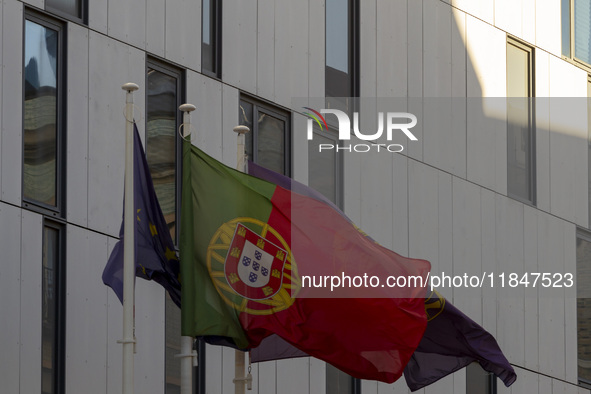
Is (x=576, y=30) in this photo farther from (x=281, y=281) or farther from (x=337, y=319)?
(x=281, y=281)

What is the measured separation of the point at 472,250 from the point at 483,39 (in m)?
3.96

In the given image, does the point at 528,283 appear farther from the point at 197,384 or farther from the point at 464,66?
the point at 197,384

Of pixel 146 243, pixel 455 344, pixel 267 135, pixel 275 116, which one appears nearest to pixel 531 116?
pixel 275 116

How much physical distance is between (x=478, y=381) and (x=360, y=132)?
17.7 feet

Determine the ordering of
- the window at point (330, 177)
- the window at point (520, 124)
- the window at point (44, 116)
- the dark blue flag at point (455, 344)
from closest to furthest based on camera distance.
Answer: the window at point (44, 116), the dark blue flag at point (455, 344), the window at point (330, 177), the window at point (520, 124)

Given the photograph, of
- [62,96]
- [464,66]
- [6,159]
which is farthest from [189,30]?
[464,66]

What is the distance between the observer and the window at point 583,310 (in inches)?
1062

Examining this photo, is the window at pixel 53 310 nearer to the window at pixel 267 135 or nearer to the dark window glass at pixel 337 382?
the window at pixel 267 135

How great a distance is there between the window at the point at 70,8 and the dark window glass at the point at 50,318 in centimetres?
266

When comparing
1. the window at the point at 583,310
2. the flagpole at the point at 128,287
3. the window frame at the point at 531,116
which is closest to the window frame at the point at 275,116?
the flagpole at the point at 128,287

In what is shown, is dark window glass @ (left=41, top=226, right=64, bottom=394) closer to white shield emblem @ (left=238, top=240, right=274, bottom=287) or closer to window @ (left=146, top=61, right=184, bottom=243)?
window @ (left=146, top=61, right=184, bottom=243)

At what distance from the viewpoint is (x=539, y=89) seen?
26953 mm

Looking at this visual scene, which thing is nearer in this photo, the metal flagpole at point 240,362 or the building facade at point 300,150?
the metal flagpole at point 240,362

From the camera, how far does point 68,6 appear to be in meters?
17.1
